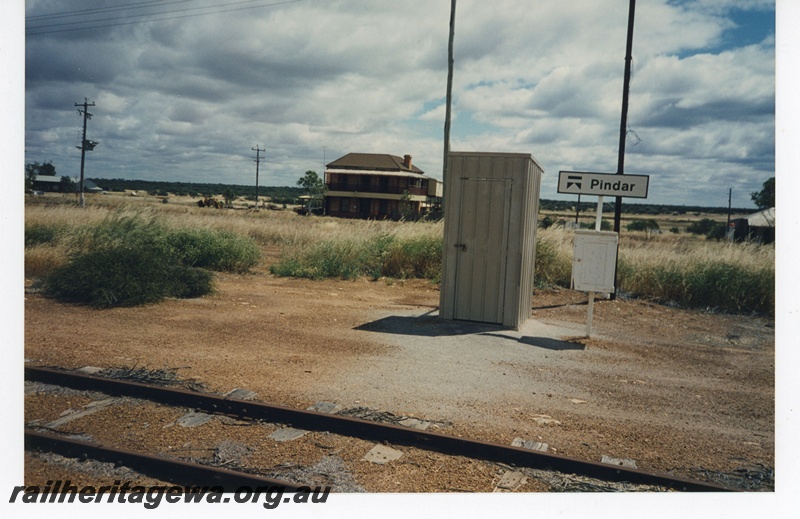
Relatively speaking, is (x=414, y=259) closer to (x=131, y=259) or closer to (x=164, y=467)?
(x=131, y=259)

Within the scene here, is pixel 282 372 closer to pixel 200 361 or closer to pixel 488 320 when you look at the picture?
pixel 200 361

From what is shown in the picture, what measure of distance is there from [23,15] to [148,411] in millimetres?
3818

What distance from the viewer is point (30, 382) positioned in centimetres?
609

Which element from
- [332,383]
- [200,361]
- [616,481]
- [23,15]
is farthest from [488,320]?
[23,15]

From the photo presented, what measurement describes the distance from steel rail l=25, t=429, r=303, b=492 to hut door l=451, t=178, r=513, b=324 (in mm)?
5659

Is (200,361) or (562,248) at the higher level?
(562,248)

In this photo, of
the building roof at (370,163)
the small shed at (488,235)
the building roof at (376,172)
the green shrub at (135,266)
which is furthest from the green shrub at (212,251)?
the building roof at (370,163)

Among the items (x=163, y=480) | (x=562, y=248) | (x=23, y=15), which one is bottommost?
(x=163, y=480)

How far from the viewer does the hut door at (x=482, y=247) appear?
905cm

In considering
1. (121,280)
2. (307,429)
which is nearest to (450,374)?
(307,429)

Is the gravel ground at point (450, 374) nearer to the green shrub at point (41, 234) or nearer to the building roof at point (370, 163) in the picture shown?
the green shrub at point (41, 234)

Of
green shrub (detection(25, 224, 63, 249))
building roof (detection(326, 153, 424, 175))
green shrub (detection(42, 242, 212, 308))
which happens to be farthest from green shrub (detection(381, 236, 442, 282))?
building roof (detection(326, 153, 424, 175))

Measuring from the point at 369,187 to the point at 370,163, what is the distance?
12.9 feet
